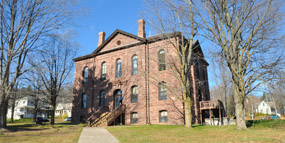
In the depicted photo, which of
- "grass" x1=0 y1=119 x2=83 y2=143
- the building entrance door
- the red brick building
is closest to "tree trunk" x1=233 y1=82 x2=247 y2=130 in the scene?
the red brick building

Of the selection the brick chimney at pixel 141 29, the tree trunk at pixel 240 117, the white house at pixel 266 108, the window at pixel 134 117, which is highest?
the brick chimney at pixel 141 29

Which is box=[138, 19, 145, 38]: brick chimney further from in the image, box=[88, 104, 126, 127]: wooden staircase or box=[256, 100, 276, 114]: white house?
box=[256, 100, 276, 114]: white house

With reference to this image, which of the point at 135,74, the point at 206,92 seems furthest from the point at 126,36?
the point at 206,92

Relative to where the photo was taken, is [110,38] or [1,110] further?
[110,38]

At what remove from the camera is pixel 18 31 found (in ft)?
47.3

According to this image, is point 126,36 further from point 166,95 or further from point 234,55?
point 234,55

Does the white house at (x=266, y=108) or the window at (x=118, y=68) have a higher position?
the window at (x=118, y=68)

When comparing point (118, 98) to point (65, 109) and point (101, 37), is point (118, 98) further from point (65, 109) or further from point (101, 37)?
point (65, 109)

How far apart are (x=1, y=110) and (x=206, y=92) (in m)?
23.4

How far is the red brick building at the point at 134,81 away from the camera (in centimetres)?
1983

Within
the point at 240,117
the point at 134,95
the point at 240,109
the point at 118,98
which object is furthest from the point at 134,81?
the point at 240,117

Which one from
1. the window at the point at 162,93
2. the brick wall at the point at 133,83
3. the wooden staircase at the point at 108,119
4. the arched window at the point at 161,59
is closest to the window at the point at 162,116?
the brick wall at the point at 133,83

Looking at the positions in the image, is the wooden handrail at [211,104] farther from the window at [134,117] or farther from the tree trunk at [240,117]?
the window at [134,117]

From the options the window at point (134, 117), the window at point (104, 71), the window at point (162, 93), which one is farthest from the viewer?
the window at point (104, 71)
